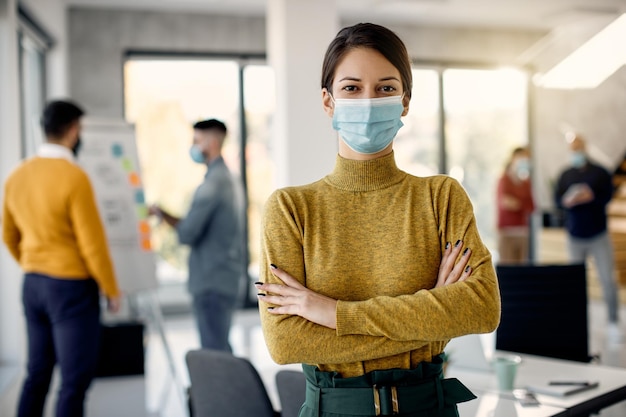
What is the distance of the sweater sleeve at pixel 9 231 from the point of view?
3.43m

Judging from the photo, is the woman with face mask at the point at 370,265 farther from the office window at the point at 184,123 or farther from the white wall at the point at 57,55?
the office window at the point at 184,123

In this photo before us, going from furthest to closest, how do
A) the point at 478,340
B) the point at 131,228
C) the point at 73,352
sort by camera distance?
the point at 131,228 → the point at 73,352 → the point at 478,340

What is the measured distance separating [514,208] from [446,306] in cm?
635

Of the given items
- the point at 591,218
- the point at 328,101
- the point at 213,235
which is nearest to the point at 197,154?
the point at 213,235

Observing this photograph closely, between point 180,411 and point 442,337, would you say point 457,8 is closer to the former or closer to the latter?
point 180,411

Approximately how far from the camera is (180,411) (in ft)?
14.7

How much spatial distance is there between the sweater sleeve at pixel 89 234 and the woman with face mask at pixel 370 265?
2.02 m

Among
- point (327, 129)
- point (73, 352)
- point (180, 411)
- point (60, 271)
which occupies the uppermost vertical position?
point (327, 129)

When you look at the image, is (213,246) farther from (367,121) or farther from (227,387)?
(367,121)

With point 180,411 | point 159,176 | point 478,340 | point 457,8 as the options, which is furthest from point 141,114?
point 478,340

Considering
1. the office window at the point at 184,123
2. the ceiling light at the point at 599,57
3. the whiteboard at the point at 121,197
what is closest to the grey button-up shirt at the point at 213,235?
the whiteboard at the point at 121,197

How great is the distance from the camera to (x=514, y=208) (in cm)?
749

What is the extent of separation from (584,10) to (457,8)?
11.5 ft

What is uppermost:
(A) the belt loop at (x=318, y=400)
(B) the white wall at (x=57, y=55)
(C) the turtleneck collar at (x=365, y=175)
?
(B) the white wall at (x=57, y=55)
